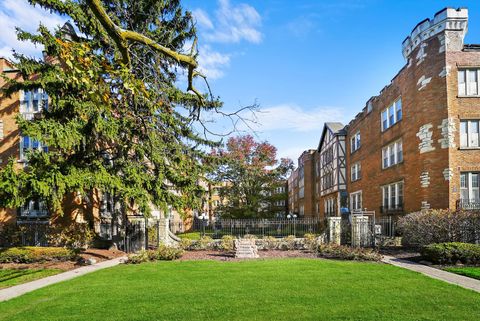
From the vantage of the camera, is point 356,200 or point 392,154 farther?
point 356,200


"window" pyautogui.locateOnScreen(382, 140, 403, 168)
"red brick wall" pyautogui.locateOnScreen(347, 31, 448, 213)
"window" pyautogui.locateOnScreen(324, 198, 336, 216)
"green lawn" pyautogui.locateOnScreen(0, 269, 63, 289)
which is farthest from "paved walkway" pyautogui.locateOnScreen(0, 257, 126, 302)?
"window" pyautogui.locateOnScreen(324, 198, 336, 216)

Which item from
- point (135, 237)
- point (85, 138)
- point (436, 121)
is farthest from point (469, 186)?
point (85, 138)

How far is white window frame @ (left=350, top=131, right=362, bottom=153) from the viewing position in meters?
28.1

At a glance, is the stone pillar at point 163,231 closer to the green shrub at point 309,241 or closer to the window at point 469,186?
the green shrub at point 309,241

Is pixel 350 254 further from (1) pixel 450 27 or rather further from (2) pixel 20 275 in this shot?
(1) pixel 450 27

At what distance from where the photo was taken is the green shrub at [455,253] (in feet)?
36.9

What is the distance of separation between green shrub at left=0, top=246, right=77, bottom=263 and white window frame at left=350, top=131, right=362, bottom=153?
22915mm

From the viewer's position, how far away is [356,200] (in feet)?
92.9

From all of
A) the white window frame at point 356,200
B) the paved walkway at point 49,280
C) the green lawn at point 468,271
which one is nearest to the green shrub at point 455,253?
the green lawn at point 468,271

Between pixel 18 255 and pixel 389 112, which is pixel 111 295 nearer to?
pixel 18 255

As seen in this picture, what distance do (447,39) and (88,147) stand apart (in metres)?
18.6

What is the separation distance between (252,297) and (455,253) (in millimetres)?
8450

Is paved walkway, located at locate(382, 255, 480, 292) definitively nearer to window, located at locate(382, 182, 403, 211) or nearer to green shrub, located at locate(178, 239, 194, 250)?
window, located at locate(382, 182, 403, 211)

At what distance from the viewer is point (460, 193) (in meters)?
16.5
